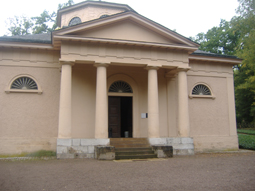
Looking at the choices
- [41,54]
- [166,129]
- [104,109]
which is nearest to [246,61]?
[166,129]

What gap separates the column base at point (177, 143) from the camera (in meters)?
12.4

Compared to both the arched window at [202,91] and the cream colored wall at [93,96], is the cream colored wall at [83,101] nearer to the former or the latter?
the cream colored wall at [93,96]

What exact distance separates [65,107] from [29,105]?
2.57m

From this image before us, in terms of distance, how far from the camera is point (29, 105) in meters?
13.1

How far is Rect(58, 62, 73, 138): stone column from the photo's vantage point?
38.0 feet

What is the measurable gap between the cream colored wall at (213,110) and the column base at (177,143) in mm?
2330

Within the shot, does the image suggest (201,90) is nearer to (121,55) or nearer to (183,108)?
(183,108)

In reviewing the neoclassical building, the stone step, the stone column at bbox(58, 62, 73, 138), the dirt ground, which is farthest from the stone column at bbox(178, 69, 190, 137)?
the stone column at bbox(58, 62, 73, 138)

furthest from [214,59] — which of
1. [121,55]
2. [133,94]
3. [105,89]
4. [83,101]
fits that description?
[83,101]

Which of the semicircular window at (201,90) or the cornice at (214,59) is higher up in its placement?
the cornice at (214,59)

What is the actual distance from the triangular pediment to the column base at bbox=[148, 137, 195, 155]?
4988 millimetres

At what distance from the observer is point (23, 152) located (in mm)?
12609

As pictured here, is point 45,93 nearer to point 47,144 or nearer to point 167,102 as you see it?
point 47,144

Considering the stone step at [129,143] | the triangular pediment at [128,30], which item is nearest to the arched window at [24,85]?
the triangular pediment at [128,30]
